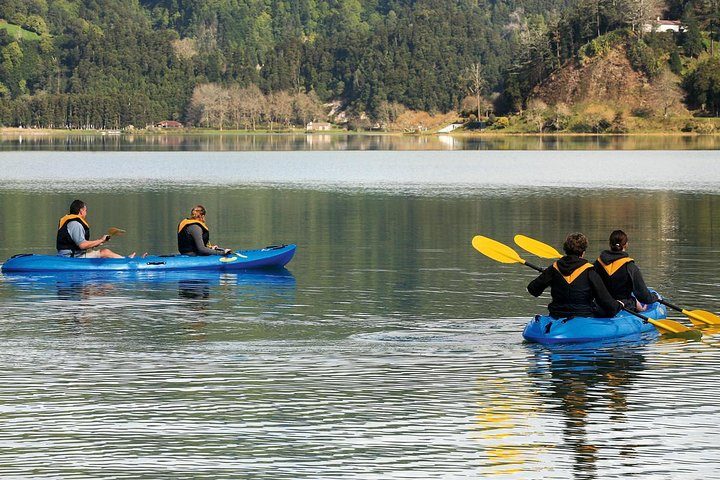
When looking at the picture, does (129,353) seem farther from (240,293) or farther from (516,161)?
(516,161)

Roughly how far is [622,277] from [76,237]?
1632 centimetres

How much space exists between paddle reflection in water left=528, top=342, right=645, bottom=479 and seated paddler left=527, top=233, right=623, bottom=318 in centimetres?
73

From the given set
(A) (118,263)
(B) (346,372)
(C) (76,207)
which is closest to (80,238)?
(C) (76,207)

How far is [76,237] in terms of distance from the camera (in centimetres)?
3528

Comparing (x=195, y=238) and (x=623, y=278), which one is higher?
(x=195, y=238)

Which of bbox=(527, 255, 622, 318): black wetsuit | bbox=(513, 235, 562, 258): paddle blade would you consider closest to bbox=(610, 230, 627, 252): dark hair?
bbox=(527, 255, 622, 318): black wetsuit

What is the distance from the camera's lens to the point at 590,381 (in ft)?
70.7

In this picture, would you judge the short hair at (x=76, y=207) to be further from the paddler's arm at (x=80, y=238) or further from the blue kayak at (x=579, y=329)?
the blue kayak at (x=579, y=329)

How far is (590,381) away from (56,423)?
8.70 meters

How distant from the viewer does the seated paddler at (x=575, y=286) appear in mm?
23844

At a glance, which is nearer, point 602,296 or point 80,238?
point 602,296

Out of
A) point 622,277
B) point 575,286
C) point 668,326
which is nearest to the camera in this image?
point 575,286

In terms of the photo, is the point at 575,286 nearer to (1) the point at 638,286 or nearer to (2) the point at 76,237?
(1) the point at 638,286

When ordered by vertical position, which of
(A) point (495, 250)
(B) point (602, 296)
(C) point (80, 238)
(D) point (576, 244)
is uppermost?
(D) point (576, 244)
